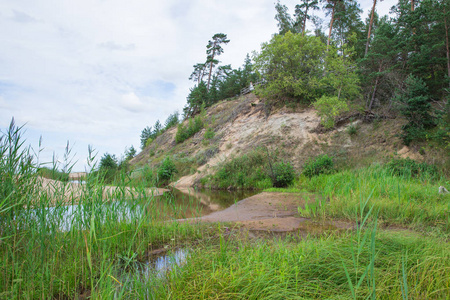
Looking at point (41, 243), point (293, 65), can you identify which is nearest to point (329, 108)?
point (293, 65)

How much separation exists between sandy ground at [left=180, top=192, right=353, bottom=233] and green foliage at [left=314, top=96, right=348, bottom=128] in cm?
803

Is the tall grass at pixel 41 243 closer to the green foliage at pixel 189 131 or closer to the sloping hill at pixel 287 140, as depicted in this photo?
the sloping hill at pixel 287 140

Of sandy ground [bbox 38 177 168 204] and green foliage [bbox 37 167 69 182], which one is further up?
green foliage [bbox 37 167 69 182]

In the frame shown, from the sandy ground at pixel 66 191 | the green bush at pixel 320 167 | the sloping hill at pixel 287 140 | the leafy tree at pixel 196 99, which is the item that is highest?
the leafy tree at pixel 196 99

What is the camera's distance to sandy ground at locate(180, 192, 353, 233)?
517 centimetres

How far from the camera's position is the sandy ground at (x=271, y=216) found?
5172 mm

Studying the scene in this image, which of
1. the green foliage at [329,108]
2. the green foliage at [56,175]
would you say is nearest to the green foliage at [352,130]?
the green foliage at [329,108]

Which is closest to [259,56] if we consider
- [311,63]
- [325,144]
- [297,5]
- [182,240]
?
[311,63]

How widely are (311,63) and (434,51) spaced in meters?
7.59

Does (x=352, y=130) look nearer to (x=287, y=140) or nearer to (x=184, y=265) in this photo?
(x=287, y=140)

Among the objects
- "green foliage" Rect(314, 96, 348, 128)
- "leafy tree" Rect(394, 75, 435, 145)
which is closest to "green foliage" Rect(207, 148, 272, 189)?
"green foliage" Rect(314, 96, 348, 128)

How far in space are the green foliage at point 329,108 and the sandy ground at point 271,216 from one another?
8.03 meters

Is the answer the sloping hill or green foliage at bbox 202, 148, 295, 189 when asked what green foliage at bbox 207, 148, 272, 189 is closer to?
green foliage at bbox 202, 148, 295, 189

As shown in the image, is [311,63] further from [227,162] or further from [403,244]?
[403,244]
